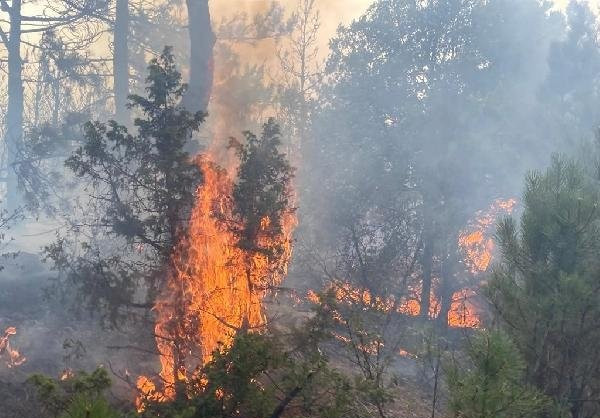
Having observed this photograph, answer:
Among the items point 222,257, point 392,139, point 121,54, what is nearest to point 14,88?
point 121,54

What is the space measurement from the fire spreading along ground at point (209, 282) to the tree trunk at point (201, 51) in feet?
18.9

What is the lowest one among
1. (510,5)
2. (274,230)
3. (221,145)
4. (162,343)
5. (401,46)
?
(162,343)

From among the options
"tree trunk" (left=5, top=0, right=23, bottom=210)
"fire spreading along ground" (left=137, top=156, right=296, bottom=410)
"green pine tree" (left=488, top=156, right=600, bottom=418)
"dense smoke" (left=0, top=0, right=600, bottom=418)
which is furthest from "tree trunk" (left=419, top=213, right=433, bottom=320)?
"tree trunk" (left=5, top=0, right=23, bottom=210)

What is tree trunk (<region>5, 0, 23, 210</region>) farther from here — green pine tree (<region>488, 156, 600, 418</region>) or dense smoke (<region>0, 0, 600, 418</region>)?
green pine tree (<region>488, 156, 600, 418</region>)

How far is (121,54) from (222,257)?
16.1 m

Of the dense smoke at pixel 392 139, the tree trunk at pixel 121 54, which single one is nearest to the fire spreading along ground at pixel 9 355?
the dense smoke at pixel 392 139

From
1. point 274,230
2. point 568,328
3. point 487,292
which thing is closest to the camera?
point 568,328

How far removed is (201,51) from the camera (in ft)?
45.0

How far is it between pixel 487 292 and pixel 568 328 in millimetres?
820

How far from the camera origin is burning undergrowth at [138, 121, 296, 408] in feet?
25.2

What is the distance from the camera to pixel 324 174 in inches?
682

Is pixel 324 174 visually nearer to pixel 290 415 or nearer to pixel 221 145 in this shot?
pixel 221 145

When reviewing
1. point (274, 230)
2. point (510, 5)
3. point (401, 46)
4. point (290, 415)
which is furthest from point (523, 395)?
point (510, 5)

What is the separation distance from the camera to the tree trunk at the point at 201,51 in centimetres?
1354
